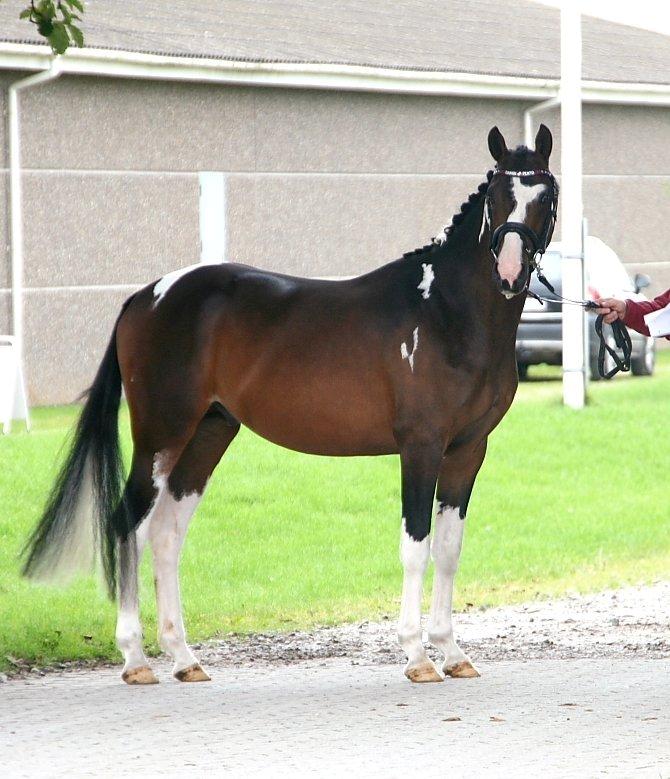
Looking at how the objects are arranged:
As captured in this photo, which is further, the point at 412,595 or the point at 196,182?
the point at 196,182

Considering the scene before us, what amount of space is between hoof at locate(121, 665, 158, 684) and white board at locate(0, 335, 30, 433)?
8.01 meters

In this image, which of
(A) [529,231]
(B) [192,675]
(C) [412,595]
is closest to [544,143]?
(A) [529,231]

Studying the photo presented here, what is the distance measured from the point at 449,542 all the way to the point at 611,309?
1325 mm

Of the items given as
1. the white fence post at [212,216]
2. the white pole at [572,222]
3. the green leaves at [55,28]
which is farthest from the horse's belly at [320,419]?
the white fence post at [212,216]

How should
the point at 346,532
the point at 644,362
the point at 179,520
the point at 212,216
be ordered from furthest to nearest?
1. the point at 644,362
2. the point at 212,216
3. the point at 346,532
4. the point at 179,520

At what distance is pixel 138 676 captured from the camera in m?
7.75

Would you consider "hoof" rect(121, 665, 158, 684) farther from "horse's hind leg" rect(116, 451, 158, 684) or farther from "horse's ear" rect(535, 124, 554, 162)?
"horse's ear" rect(535, 124, 554, 162)

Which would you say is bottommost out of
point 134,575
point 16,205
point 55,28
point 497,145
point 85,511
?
point 134,575

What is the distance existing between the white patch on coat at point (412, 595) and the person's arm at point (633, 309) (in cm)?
136

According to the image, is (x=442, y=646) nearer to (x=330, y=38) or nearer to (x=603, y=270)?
(x=603, y=270)

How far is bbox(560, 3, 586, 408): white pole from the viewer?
17.9 m

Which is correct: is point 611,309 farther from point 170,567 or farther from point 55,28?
point 55,28

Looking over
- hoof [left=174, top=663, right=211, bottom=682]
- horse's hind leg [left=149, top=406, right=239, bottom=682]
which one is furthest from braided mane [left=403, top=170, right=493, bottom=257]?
hoof [left=174, top=663, right=211, bottom=682]

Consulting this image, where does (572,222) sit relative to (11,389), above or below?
above
